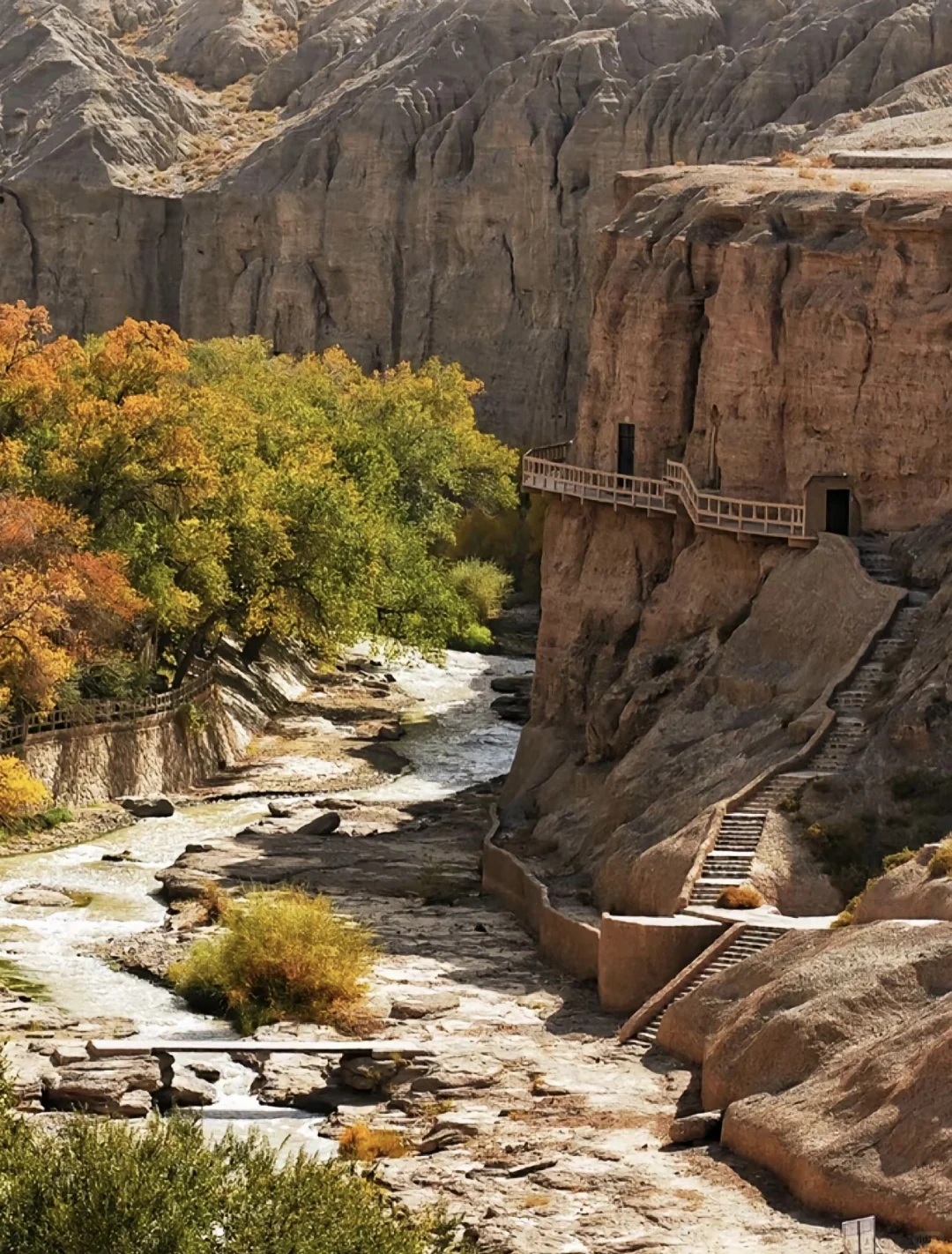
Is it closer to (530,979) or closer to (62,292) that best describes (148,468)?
(530,979)

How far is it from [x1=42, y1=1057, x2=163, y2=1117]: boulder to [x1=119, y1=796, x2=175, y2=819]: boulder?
75.2ft

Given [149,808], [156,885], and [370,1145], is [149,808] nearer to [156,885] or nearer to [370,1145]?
[156,885]

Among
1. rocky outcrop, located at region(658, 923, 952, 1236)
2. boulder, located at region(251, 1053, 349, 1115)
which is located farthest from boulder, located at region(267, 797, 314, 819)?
rocky outcrop, located at region(658, 923, 952, 1236)

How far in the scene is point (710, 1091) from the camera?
5469 cm

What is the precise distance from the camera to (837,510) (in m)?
74.4

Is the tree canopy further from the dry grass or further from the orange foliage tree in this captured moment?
the dry grass

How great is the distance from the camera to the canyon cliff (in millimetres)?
66750

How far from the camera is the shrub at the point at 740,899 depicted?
62.7 m

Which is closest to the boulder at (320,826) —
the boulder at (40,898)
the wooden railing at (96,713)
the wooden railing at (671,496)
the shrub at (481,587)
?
the wooden railing at (96,713)

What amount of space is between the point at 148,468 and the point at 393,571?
11841 mm

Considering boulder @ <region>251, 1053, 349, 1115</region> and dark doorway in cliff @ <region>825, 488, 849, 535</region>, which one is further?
dark doorway in cliff @ <region>825, 488, 849, 535</region>

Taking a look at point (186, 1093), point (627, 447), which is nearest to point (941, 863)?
point (186, 1093)

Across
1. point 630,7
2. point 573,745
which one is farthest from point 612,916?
point 630,7

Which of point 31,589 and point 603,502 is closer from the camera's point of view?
point 31,589
